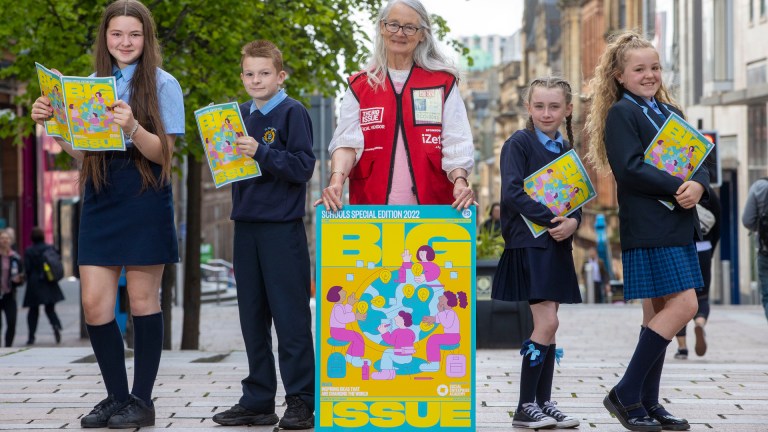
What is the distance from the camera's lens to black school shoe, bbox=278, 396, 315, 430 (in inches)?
241

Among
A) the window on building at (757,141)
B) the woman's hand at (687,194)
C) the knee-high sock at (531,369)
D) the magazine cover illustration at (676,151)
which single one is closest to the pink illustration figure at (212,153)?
the knee-high sock at (531,369)

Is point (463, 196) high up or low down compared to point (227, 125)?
down

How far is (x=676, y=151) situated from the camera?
617 centimetres

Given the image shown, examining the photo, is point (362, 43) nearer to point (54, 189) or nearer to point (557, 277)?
point (557, 277)

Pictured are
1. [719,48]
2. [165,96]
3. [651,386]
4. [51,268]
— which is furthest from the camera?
[719,48]

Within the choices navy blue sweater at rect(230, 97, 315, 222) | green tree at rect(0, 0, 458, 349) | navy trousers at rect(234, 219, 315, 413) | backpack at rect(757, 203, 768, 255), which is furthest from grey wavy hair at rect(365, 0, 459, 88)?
green tree at rect(0, 0, 458, 349)

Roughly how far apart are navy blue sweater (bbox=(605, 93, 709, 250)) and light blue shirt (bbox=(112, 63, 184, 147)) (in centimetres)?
201

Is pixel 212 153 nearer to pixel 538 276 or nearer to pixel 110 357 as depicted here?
pixel 110 357

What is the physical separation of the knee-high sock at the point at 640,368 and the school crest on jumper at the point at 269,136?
193 centimetres

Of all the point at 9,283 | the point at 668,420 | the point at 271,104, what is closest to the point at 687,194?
the point at 668,420

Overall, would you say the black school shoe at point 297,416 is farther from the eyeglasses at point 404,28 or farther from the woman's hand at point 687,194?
the woman's hand at point 687,194

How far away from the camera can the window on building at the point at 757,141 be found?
3219cm

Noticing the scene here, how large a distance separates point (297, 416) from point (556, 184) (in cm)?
161

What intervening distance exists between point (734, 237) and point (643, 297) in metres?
30.7
